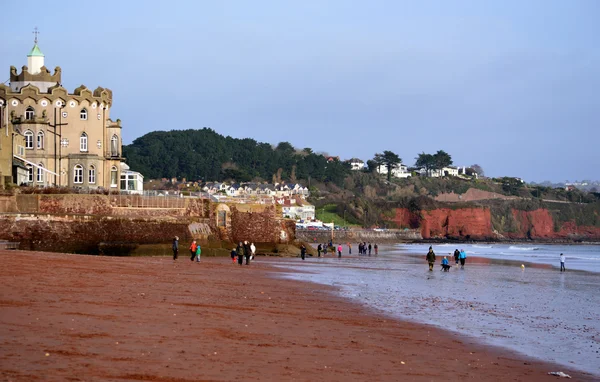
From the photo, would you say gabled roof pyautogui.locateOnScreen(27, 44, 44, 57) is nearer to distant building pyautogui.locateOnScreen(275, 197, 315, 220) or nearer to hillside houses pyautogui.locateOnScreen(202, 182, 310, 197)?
distant building pyautogui.locateOnScreen(275, 197, 315, 220)

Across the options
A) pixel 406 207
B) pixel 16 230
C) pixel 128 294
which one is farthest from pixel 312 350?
pixel 406 207

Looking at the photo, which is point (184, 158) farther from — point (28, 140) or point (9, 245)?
point (9, 245)

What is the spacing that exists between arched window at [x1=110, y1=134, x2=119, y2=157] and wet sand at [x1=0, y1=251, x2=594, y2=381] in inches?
1387

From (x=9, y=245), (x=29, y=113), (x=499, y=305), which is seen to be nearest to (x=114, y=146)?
(x=29, y=113)

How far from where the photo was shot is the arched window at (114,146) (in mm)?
55625

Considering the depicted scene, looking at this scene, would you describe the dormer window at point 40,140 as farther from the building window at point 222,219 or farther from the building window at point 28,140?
the building window at point 222,219

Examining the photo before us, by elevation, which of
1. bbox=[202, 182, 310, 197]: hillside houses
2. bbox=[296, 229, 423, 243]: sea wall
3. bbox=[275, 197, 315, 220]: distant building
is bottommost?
bbox=[296, 229, 423, 243]: sea wall

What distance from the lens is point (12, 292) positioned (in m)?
15.5

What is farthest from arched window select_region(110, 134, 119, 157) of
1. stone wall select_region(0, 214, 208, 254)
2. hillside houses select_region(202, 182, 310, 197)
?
hillside houses select_region(202, 182, 310, 197)

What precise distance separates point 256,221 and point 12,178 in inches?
623

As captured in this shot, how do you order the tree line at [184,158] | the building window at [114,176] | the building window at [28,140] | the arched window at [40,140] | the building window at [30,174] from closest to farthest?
the building window at [30,174] → the building window at [28,140] → the arched window at [40,140] → the building window at [114,176] → the tree line at [184,158]

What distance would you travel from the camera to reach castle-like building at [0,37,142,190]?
171 feet

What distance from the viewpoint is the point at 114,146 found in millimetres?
55938

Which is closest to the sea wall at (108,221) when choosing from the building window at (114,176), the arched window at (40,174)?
the building window at (114,176)
